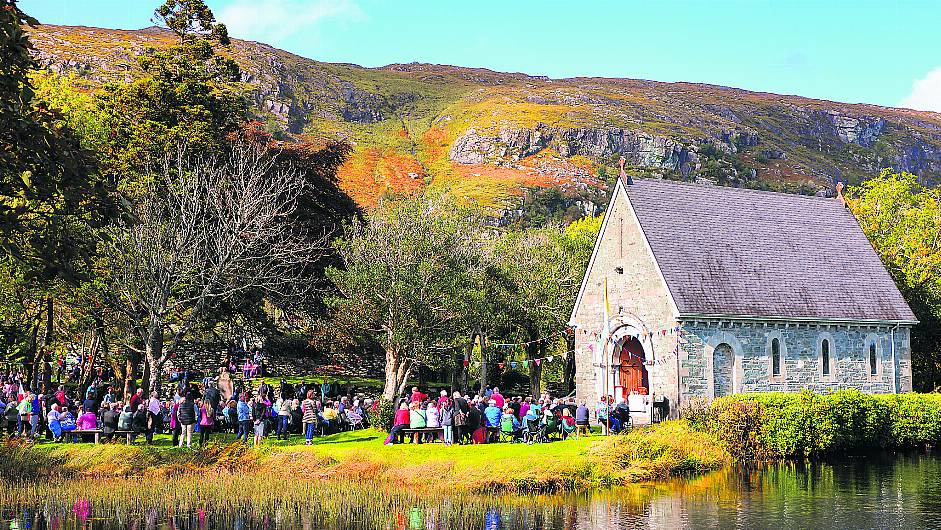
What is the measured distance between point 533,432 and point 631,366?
9.68m

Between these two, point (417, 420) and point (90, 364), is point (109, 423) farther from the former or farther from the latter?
point (90, 364)

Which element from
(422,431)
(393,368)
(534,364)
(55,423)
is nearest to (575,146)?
(534,364)

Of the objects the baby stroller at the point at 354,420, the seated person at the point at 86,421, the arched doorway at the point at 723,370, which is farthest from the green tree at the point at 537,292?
the seated person at the point at 86,421

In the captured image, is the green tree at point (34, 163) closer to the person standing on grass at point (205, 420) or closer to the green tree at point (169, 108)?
the person standing on grass at point (205, 420)

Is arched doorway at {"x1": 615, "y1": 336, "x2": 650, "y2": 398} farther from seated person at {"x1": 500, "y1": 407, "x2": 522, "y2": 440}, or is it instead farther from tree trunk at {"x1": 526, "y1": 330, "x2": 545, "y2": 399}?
seated person at {"x1": 500, "y1": 407, "x2": 522, "y2": 440}

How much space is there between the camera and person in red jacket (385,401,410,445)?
90.2 ft

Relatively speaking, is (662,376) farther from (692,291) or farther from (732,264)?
(732,264)

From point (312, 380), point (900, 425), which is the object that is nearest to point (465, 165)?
point (312, 380)

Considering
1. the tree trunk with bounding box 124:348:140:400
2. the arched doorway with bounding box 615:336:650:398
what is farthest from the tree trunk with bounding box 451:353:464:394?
the tree trunk with bounding box 124:348:140:400

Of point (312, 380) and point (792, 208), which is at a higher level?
point (792, 208)

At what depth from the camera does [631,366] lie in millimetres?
37125

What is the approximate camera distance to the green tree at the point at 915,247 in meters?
43.1

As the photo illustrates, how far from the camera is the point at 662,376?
3419cm

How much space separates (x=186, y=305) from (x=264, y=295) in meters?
3.88
